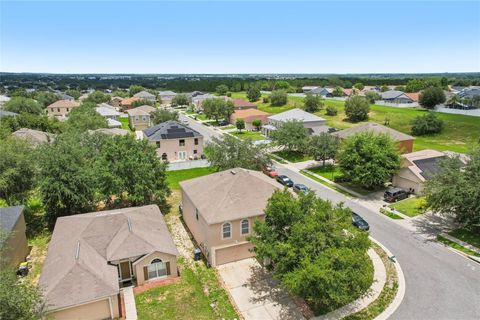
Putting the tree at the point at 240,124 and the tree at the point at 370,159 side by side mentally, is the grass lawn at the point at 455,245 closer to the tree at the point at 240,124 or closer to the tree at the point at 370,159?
the tree at the point at 370,159

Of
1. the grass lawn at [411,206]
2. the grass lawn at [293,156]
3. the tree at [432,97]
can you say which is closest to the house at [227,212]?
the grass lawn at [411,206]

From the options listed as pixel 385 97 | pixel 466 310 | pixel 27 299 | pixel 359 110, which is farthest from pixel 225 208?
pixel 385 97

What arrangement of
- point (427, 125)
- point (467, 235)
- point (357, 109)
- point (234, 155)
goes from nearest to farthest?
point (467, 235), point (234, 155), point (427, 125), point (357, 109)

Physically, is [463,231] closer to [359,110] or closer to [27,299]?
[27,299]

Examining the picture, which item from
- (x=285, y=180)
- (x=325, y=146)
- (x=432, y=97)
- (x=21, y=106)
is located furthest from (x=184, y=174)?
(x=432, y=97)

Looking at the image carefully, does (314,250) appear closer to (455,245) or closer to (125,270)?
(125,270)

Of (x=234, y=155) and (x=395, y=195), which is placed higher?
(x=234, y=155)
